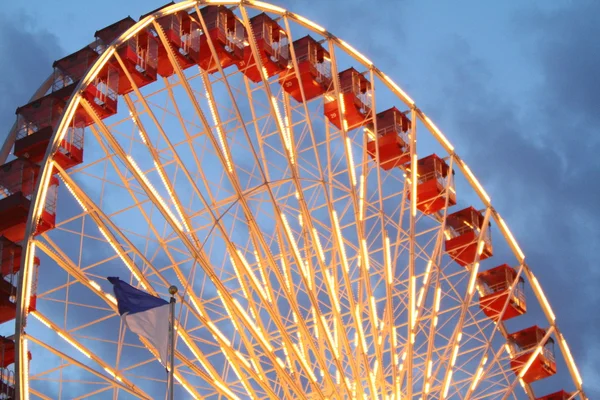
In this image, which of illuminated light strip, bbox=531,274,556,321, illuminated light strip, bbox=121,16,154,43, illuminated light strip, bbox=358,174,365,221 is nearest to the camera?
illuminated light strip, bbox=121,16,154,43

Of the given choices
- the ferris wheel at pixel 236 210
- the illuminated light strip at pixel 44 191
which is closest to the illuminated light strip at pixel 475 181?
the ferris wheel at pixel 236 210

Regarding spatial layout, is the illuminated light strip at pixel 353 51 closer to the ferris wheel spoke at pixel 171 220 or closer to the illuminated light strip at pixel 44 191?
the ferris wheel spoke at pixel 171 220

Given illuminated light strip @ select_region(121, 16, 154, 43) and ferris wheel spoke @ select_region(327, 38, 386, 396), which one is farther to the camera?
ferris wheel spoke @ select_region(327, 38, 386, 396)

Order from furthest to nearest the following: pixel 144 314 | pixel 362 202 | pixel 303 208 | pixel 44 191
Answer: pixel 362 202, pixel 303 208, pixel 44 191, pixel 144 314

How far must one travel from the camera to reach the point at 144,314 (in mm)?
20656

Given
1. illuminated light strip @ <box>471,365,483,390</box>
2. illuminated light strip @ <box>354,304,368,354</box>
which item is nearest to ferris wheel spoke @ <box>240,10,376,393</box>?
illuminated light strip @ <box>354,304,368,354</box>

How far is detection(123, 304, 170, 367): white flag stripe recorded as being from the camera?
2031cm

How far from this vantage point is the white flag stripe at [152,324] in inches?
800

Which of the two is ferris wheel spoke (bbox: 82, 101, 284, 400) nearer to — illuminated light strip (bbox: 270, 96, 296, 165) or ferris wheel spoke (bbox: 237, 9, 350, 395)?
ferris wheel spoke (bbox: 237, 9, 350, 395)

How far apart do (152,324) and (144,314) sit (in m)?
0.27

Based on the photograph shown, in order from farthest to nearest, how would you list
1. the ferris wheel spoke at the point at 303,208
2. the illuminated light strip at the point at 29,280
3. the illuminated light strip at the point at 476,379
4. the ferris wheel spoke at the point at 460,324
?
1. the illuminated light strip at the point at 476,379
2. the ferris wheel spoke at the point at 460,324
3. the ferris wheel spoke at the point at 303,208
4. the illuminated light strip at the point at 29,280

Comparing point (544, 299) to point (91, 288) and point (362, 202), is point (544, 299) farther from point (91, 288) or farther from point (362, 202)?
point (91, 288)

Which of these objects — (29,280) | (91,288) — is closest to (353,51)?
(91,288)

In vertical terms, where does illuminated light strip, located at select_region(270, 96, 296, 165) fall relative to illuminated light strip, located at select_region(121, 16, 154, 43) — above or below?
below
